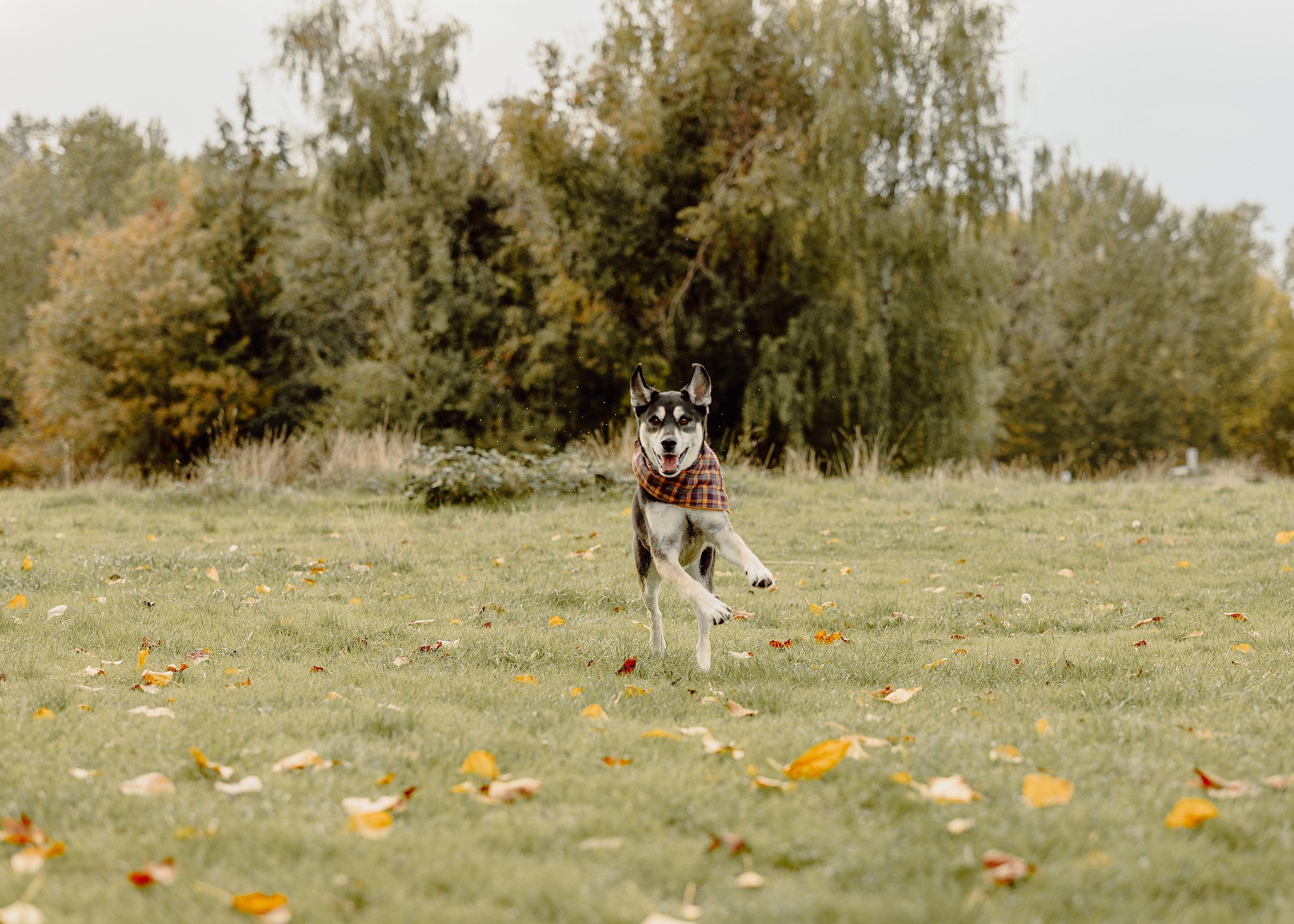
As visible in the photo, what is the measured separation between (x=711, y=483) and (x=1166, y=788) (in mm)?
2771

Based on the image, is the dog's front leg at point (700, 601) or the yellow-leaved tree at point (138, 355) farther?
the yellow-leaved tree at point (138, 355)

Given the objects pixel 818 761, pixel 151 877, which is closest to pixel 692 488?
pixel 818 761

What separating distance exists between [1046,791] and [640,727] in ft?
5.49

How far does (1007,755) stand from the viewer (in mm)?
3643

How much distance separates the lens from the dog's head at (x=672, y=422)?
5340 mm

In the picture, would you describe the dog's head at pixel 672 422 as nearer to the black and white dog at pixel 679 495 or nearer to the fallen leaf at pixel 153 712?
the black and white dog at pixel 679 495

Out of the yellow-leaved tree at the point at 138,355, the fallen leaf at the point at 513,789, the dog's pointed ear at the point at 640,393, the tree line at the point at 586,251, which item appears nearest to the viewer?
the fallen leaf at the point at 513,789

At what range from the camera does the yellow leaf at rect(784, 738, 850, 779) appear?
343cm

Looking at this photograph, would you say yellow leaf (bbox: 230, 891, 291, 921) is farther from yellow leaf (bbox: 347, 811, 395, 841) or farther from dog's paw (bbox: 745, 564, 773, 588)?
dog's paw (bbox: 745, 564, 773, 588)

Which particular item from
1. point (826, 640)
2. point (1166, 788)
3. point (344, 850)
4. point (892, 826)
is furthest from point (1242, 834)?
point (826, 640)

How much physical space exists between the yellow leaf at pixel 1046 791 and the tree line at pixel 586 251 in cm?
1842

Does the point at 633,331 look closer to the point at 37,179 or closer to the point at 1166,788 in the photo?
the point at 1166,788

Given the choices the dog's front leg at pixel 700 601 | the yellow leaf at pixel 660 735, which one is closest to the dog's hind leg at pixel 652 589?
the dog's front leg at pixel 700 601

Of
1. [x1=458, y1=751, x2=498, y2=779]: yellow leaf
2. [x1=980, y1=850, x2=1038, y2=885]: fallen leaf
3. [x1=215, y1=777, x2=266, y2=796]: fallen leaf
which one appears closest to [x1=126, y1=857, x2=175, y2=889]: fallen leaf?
[x1=215, y1=777, x2=266, y2=796]: fallen leaf
